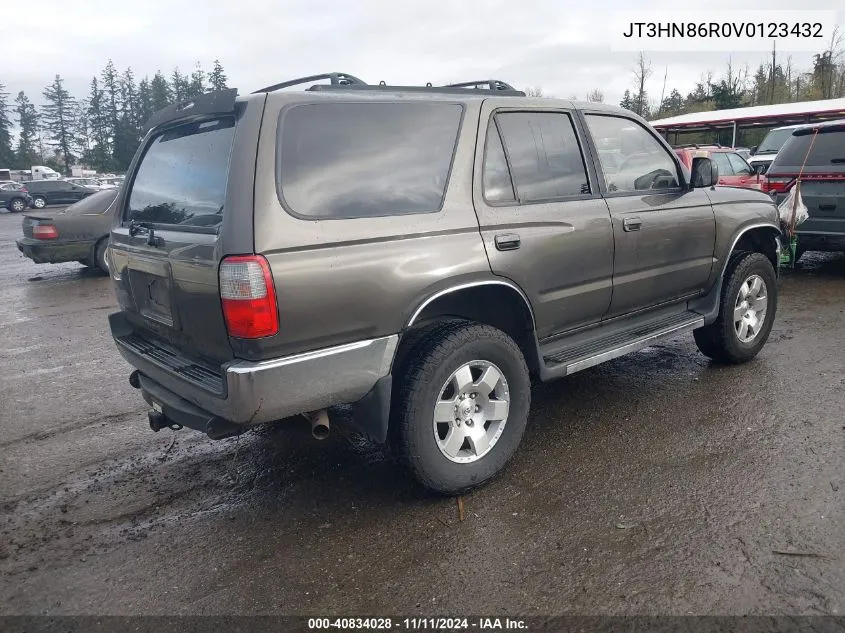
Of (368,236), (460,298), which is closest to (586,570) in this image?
(460,298)

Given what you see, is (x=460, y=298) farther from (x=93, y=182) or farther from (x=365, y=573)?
(x=93, y=182)

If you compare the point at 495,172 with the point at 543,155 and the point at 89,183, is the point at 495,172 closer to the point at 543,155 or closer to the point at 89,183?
the point at 543,155

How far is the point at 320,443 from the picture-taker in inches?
154

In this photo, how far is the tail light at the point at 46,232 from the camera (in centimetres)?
1009

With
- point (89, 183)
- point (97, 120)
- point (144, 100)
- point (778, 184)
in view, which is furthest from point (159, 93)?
point (778, 184)

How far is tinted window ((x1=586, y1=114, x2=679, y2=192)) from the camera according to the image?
12.9 ft

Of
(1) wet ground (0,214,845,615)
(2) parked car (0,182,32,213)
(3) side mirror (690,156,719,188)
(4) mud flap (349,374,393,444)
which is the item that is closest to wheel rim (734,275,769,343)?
(1) wet ground (0,214,845,615)

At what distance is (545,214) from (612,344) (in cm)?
98

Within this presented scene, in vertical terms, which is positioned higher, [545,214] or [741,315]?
[545,214]

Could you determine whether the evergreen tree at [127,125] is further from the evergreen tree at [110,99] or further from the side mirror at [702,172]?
the side mirror at [702,172]

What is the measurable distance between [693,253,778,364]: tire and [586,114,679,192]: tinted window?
0.91 meters

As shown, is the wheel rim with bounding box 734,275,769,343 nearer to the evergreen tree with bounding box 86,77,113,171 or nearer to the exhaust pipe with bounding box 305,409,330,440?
the exhaust pipe with bounding box 305,409,330,440

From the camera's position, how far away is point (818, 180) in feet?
25.5

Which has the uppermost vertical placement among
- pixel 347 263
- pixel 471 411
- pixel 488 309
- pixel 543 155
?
pixel 543 155
